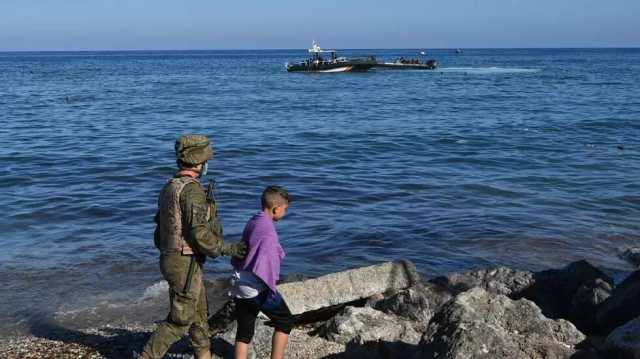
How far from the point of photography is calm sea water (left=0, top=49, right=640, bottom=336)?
10.6 m

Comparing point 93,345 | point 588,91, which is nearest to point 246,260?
point 93,345

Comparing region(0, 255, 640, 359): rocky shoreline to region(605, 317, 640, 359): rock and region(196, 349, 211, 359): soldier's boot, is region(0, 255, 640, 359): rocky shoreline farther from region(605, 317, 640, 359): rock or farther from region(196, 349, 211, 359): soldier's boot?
region(196, 349, 211, 359): soldier's boot

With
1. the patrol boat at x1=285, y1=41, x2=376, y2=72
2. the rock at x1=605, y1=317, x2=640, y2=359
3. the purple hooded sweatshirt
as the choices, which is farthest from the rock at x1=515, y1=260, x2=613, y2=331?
the patrol boat at x1=285, y1=41, x2=376, y2=72

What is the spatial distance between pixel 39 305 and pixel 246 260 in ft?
14.2

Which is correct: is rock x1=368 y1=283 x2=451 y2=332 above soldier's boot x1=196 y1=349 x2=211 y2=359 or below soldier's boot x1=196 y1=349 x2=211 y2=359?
below

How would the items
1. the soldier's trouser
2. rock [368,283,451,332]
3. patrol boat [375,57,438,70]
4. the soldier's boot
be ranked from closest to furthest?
the soldier's trouser, the soldier's boot, rock [368,283,451,332], patrol boat [375,57,438,70]

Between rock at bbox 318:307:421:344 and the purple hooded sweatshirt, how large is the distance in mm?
1109

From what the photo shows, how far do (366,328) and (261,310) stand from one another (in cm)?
123

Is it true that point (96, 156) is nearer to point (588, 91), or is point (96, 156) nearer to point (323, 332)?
point (323, 332)

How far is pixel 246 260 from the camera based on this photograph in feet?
17.3

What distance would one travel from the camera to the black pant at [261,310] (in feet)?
17.4

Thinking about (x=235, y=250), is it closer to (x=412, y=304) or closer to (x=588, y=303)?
(x=412, y=304)

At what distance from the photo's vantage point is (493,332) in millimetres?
4805

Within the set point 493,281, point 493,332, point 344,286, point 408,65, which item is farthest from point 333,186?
point 408,65
